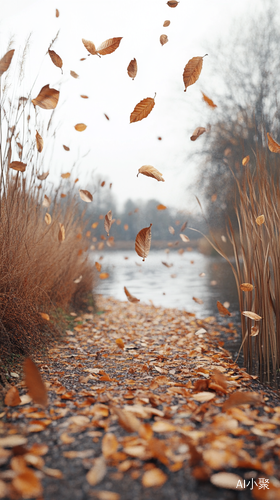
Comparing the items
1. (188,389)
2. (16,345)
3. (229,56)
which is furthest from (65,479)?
(229,56)

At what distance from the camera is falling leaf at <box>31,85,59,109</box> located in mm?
1742

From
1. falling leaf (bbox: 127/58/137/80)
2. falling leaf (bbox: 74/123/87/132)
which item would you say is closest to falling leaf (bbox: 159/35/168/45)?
falling leaf (bbox: 127/58/137/80)

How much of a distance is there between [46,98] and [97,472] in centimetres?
167

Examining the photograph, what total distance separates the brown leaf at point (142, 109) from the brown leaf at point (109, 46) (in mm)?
341

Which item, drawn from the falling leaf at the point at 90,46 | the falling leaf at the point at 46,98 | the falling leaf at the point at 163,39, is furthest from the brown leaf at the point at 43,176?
the falling leaf at the point at 163,39

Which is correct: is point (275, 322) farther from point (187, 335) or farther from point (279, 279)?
point (187, 335)

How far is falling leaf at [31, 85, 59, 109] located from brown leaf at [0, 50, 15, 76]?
20cm

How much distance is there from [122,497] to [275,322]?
143 centimetres

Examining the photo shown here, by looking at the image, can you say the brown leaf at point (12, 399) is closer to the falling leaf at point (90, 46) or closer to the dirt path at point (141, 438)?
the dirt path at point (141, 438)

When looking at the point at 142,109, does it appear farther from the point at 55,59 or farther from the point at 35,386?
the point at 35,386

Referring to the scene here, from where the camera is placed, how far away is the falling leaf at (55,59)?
1902 millimetres

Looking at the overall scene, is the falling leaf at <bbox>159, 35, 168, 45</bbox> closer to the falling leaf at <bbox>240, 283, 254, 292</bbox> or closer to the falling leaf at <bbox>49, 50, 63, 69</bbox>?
the falling leaf at <bbox>49, 50, 63, 69</bbox>

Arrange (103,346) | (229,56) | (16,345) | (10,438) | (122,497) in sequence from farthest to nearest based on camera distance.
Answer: (229,56) < (103,346) < (16,345) < (10,438) < (122,497)

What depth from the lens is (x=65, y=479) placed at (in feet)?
2.80
